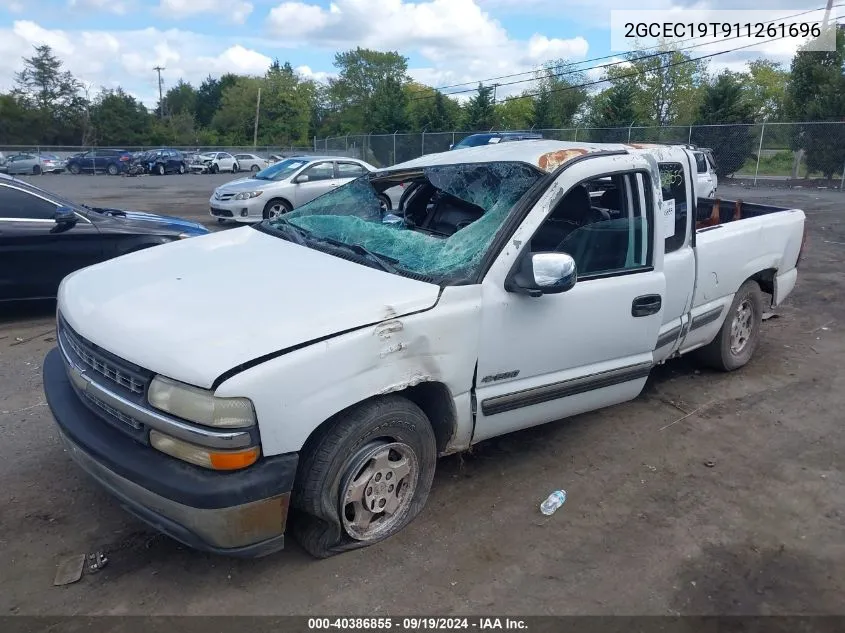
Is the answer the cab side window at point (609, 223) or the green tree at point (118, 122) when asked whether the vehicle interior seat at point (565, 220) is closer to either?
the cab side window at point (609, 223)

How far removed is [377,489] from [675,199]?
2700mm

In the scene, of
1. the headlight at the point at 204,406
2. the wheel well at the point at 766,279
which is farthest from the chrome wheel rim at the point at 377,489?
the wheel well at the point at 766,279

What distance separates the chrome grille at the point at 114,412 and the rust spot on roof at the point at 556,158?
2.31 metres

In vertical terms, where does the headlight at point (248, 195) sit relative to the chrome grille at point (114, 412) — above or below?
above

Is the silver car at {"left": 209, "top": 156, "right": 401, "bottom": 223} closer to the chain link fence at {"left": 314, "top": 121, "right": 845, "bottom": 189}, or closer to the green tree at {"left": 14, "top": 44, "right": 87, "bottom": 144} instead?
the chain link fence at {"left": 314, "top": 121, "right": 845, "bottom": 189}

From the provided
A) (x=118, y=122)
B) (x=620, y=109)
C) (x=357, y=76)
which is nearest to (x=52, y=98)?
(x=118, y=122)

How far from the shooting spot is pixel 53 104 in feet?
221

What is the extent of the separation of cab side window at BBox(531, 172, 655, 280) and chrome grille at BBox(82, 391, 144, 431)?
223cm

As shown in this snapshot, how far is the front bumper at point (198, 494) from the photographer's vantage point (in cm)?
251

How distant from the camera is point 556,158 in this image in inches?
144

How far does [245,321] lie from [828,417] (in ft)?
13.3

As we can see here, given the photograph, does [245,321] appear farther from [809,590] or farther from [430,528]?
[809,590]

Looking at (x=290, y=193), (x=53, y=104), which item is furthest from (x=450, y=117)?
(x=53, y=104)

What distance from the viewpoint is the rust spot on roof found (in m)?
3.60
